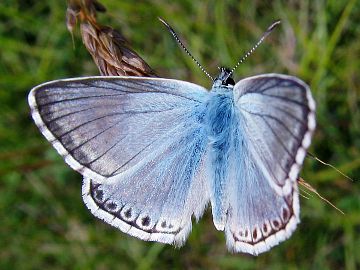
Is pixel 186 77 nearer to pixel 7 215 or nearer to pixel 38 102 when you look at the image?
pixel 7 215

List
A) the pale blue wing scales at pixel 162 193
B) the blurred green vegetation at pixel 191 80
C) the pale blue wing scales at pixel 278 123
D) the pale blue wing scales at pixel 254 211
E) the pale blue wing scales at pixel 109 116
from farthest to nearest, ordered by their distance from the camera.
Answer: the blurred green vegetation at pixel 191 80, the pale blue wing scales at pixel 162 193, the pale blue wing scales at pixel 109 116, the pale blue wing scales at pixel 254 211, the pale blue wing scales at pixel 278 123

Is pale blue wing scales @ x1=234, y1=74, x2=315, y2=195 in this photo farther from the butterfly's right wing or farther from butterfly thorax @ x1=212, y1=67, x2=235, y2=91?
the butterfly's right wing

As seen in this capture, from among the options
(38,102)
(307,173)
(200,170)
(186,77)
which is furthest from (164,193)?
(186,77)

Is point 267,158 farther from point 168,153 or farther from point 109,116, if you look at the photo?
point 109,116

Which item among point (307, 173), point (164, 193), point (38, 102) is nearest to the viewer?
point (38, 102)

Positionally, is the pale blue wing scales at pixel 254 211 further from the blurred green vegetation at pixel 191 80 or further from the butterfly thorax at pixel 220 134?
the blurred green vegetation at pixel 191 80

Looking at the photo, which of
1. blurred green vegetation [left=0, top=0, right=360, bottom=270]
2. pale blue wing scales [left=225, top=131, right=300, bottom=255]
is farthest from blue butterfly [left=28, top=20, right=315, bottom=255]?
blurred green vegetation [left=0, top=0, right=360, bottom=270]

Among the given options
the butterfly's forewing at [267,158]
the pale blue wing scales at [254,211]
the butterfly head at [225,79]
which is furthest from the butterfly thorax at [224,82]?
the pale blue wing scales at [254,211]
